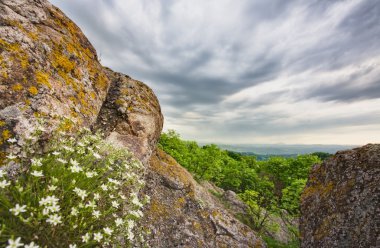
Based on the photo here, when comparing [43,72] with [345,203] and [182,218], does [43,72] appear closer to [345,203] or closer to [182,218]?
[182,218]

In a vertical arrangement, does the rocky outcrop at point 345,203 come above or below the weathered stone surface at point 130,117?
below

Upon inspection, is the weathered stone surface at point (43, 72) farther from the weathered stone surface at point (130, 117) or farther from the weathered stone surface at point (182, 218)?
the weathered stone surface at point (182, 218)

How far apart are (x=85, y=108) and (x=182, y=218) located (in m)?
4.36

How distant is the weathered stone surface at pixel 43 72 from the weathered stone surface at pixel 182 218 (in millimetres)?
3124

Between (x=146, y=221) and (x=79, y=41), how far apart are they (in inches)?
246

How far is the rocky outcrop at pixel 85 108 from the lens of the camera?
4852 millimetres

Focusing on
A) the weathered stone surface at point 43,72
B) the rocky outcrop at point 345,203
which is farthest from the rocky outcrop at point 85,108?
the rocky outcrop at point 345,203

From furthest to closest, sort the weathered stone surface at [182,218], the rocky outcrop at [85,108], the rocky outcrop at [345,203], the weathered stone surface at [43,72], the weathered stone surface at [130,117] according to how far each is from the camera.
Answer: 1. the weathered stone surface at [130,117]
2. the weathered stone surface at [182,218]
3. the rocky outcrop at [345,203]
4. the rocky outcrop at [85,108]
5. the weathered stone surface at [43,72]

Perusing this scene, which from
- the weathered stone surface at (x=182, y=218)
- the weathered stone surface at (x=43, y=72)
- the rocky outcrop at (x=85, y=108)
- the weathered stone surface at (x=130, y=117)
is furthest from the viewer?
the weathered stone surface at (x=130, y=117)

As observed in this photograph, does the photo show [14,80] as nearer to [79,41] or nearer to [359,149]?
[79,41]

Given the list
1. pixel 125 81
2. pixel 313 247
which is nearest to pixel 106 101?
pixel 125 81

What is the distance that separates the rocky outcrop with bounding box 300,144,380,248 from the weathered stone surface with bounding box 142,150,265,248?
6.96 feet

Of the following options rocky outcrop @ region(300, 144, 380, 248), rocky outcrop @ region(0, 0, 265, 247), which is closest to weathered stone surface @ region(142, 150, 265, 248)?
rocky outcrop @ region(0, 0, 265, 247)

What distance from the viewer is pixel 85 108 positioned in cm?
641
